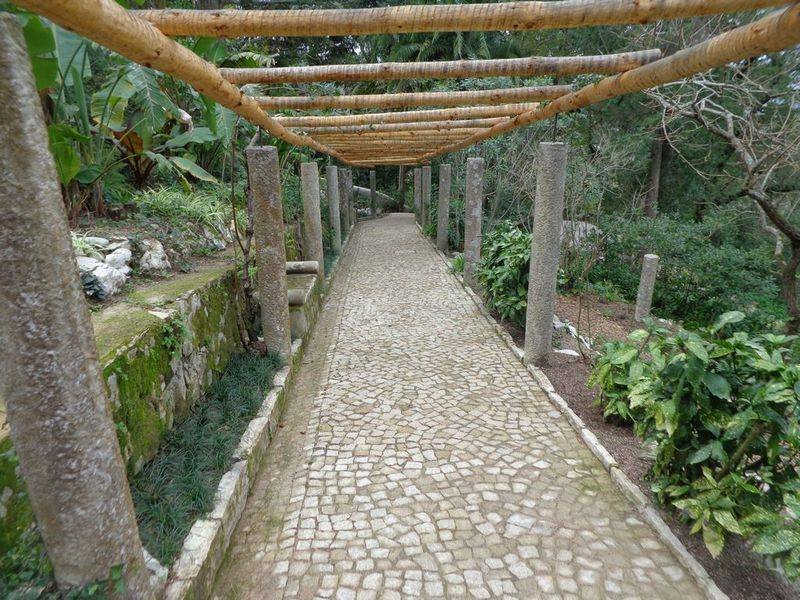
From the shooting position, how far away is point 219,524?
2.83 meters

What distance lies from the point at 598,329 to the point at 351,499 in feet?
21.4

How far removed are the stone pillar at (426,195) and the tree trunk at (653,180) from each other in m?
6.69

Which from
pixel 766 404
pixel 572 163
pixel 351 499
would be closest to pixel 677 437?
pixel 766 404

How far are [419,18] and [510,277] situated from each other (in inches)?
181

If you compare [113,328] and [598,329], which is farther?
[598,329]

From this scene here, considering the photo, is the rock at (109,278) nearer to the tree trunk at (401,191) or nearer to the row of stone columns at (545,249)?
the row of stone columns at (545,249)

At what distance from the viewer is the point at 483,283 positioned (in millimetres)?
7492

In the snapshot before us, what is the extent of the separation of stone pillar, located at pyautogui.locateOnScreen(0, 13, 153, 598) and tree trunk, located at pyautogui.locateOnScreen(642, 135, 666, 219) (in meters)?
15.5

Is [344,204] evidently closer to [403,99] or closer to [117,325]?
[403,99]

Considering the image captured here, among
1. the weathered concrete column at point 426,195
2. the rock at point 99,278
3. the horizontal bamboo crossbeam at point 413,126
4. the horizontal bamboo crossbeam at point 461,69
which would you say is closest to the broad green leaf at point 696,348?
the horizontal bamboo crossbeam at point 461,69

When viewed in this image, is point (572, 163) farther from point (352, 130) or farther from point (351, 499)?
point (351, 499)

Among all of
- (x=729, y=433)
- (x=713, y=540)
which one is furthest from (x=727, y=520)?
(x=729, y=433)

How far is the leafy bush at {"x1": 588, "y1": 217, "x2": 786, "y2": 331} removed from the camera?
36.7ft

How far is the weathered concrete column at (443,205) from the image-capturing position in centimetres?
1161
